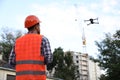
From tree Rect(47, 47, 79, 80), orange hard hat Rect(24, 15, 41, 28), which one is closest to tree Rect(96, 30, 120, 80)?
orange hard hat Rect(24, 15, 41, 28)

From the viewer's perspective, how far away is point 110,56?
128ft

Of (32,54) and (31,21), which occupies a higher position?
(31,21)

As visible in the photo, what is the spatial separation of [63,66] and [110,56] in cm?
3908

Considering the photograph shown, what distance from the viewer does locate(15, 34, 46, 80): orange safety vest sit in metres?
5.04

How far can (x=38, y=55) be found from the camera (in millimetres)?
5105

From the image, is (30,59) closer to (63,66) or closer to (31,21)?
(31,21)

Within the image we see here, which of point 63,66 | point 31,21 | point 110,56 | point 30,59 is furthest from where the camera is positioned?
point 63,66

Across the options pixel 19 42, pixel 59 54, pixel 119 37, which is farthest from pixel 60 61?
pixel 19 42

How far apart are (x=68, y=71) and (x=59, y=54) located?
15.4 ft

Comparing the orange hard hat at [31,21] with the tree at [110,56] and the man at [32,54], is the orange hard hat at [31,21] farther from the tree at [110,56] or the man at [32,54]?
the tree at [110,56]

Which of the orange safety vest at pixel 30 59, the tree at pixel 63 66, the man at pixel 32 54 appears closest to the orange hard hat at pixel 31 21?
the man at pixel 32 54

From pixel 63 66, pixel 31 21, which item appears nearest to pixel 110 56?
pixel 31 21

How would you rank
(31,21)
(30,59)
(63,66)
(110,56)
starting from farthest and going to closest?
(63,66), (110,56), (31,21), (30,59)

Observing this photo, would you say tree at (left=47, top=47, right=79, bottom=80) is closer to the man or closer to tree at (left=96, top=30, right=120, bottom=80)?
Answer: tree at (left=96, top=30, right=120, bottom=80)
